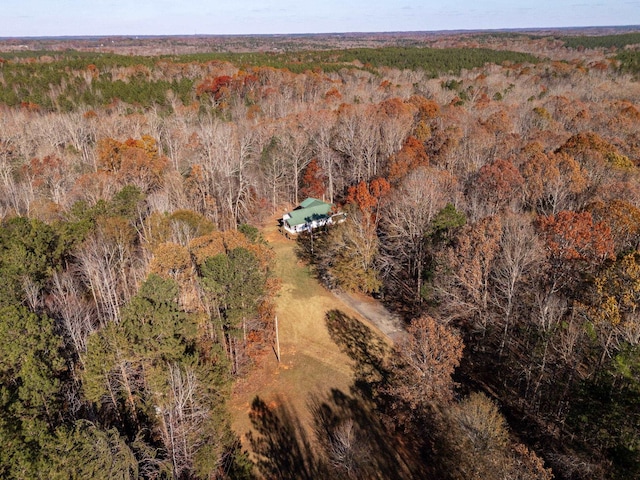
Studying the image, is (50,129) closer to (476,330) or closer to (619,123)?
(476,330)

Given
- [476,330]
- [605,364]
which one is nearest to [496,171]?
[476,330]

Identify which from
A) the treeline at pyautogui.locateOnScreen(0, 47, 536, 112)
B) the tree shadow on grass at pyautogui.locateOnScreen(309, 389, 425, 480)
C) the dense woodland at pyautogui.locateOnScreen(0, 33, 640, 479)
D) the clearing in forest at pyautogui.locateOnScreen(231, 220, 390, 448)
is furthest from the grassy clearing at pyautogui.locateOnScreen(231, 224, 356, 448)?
the treeline at pyautogui.locateOnScreen(0, 47, 536, 112)

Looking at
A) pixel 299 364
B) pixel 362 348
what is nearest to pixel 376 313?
pixel 362 348

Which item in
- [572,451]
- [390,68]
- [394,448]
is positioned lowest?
[394,448]

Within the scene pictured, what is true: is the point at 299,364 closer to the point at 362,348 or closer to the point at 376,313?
the point at 362,348

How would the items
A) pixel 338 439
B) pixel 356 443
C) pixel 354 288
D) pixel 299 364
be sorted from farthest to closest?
1. pixel 354 288
2. pixel 299 364
3. pixel 356 443
4. pixel 338 439

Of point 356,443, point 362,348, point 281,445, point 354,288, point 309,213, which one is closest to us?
point 356,443

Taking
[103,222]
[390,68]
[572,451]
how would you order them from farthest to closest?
[390,68] < [103,222] < [572,451]
